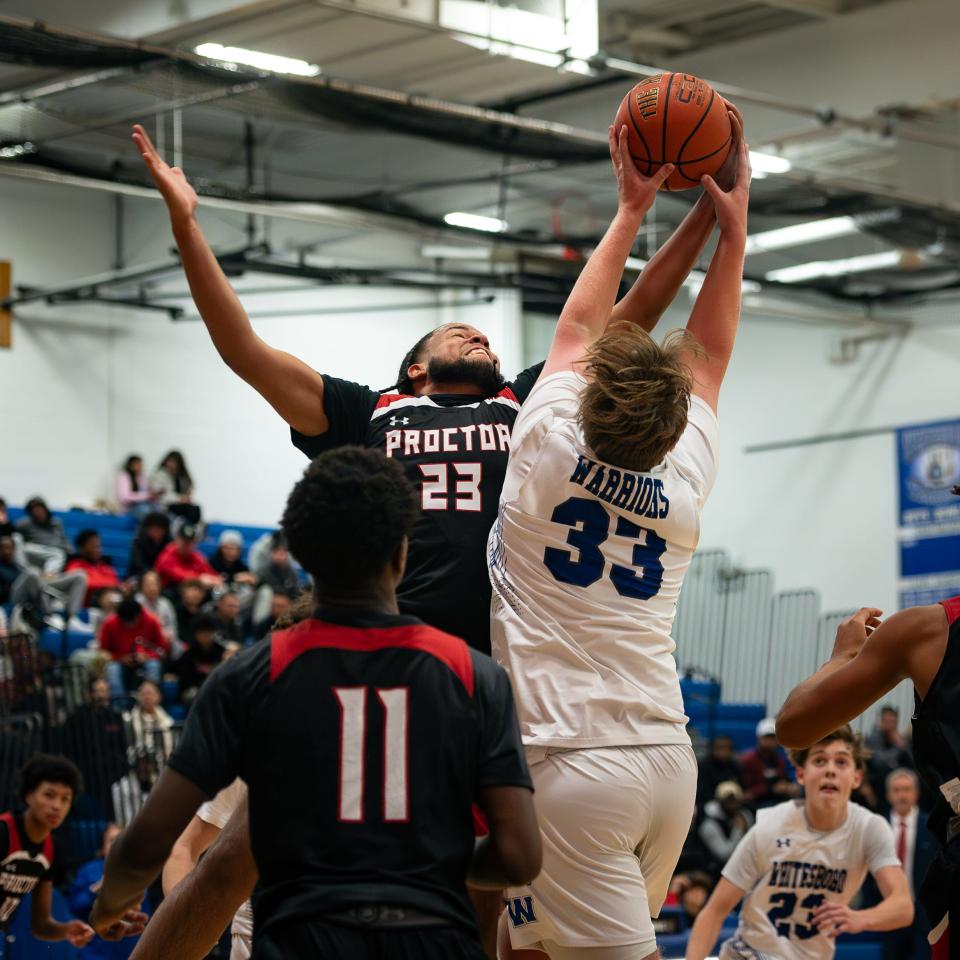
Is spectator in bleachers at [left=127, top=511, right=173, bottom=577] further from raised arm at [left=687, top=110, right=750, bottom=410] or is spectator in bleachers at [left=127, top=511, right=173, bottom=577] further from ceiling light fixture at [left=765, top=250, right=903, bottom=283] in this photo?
raised arm at [left=687, top=110, right=750, bottom=410]

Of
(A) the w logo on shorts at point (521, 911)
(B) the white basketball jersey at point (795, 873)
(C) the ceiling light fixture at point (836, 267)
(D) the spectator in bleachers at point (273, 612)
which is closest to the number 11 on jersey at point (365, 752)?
(A) the w logo on shorts at point (521, 911)

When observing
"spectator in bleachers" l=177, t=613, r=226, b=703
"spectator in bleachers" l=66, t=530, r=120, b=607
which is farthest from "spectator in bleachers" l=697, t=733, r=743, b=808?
"spectator in bleachers" l=66, t=530, r=120, b=607

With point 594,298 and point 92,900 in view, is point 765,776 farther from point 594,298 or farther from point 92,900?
point 594,298

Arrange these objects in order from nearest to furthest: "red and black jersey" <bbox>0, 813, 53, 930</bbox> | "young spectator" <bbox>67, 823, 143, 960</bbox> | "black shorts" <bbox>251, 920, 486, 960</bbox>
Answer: "black shorts" <bbox>251, 920, 486, 960</bbox> < "red and black jersey" <bbox>0, 813, 53, 930</bbox> < "young spectator" <bbox>67, 823, 143, 960</bbox>

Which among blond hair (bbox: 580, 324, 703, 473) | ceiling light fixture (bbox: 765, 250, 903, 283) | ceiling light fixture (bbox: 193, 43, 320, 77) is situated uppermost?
ceiling light fixture (bbox: 193, 43, 320, 77)

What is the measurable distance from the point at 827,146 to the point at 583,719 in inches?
616

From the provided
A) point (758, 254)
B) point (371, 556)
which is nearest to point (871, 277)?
point (758, 254)

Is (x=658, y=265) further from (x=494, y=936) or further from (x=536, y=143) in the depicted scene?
(x=536, y=143)

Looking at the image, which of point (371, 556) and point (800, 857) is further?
point (800, 857)

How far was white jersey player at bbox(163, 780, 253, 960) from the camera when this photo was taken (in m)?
5.13

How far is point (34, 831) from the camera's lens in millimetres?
7133

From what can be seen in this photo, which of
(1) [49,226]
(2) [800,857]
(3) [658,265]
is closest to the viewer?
(3) [658,265]

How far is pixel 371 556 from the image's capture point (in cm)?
292

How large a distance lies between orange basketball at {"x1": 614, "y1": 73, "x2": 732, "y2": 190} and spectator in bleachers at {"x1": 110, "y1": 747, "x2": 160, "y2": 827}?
7795 millimetres
